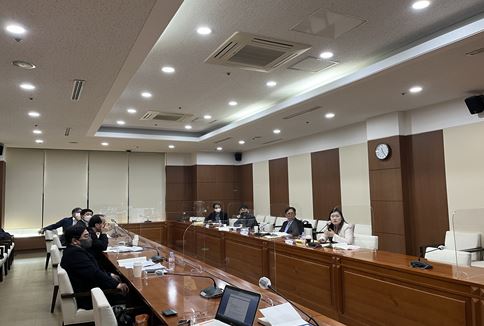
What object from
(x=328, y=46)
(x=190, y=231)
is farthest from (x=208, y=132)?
(x=328, y=46)

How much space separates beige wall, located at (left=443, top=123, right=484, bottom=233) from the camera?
17.6 ft

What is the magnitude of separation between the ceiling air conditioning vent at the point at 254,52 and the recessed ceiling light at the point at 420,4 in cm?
116

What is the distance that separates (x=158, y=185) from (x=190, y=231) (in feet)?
16.6

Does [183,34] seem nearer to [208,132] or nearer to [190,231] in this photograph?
[190,231]

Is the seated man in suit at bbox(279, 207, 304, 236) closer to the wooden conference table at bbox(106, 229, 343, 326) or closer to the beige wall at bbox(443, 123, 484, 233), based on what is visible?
the beige wall at bbox(443, 123, 484, 233)

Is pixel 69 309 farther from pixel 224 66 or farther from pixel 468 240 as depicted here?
pixel 468 240

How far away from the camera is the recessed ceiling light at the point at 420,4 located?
3156 mm

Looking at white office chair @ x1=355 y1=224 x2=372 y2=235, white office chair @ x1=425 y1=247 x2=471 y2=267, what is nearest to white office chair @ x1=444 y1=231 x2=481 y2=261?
white office chair @ x1=355 y1=224 x2=372 y2=235

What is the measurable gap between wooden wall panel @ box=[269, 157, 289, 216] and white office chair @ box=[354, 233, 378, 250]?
472 cm

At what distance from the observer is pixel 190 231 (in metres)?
7.14

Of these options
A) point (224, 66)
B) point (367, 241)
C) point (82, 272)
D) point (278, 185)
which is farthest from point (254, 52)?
point (278, 185)

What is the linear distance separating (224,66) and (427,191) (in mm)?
4166

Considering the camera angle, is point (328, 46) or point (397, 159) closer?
point (328, 46)

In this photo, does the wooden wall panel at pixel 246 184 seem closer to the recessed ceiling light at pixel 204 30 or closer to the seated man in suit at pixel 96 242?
the seated man in suit at pixel 96 242
